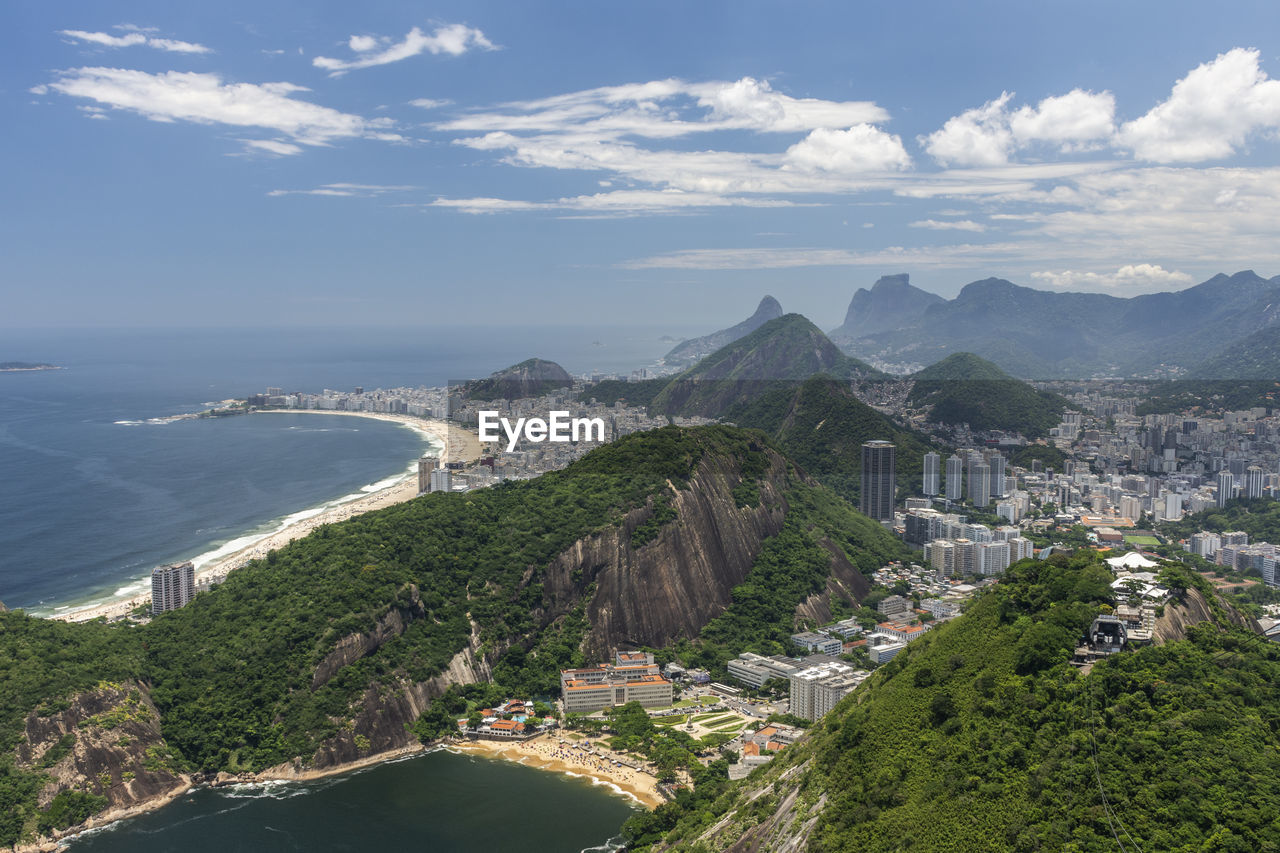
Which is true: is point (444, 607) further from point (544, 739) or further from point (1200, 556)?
point (1200, 556)

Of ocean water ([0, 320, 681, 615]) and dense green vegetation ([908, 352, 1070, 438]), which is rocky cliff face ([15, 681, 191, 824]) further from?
dense green vegetation ([908, 352, 1070, 438])

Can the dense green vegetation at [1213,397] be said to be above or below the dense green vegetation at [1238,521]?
above

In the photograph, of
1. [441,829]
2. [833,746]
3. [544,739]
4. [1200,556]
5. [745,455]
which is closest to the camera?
[833,746]

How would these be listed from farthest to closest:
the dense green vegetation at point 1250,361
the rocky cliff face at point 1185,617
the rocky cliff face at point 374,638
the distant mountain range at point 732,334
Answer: the distant mountain range at point 732,334 → the dense green vegetation at point 1250,361 → the rocky cliff face at point 374,638 → the rocky cliff face at point 1185,617

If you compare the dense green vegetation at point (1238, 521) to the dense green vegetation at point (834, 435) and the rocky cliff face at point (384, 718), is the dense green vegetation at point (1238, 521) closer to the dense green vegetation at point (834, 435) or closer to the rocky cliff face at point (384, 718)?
the dense green vegetation at point (834, 435)

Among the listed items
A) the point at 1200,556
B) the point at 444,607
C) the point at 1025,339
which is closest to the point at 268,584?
the point at 444,607

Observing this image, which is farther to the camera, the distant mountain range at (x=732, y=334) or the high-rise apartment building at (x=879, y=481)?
the distant mountain range at (x=732, y=334)

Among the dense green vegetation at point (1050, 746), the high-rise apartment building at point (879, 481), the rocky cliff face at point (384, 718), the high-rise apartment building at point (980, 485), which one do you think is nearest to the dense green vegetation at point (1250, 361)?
the high-rise apartment building at point (980, 485)
